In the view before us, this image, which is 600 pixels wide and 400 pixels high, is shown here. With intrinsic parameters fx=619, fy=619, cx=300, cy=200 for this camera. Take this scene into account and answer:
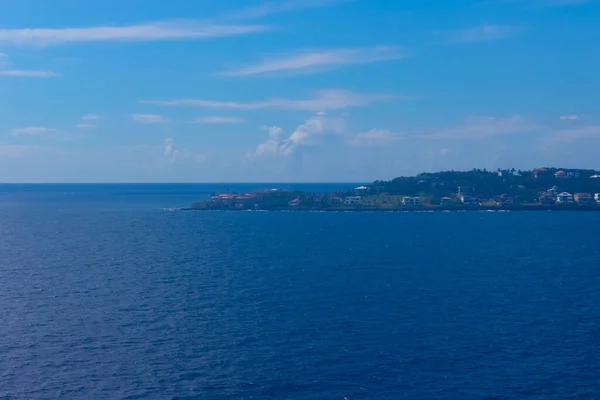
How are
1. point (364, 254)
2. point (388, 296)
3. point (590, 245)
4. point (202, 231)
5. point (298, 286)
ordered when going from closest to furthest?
1. point (388, 296)
2. point (298, 286)
3. point (364, 254)
4. point (590, 245)
5. point (202, 231)

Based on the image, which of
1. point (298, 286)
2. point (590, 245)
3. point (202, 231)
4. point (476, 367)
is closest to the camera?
point (476, 367)

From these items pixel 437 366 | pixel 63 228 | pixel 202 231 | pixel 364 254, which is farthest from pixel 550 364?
pixel 63 228

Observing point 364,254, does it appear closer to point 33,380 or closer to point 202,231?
point 202,231

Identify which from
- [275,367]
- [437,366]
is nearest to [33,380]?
[275,367]

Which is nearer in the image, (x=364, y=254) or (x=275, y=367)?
(x=275, y=367)

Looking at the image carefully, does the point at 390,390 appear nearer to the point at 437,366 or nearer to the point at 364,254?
the point at 437,366

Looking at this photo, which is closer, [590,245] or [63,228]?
[590,245]
